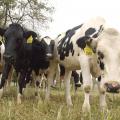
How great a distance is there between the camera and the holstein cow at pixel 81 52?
9.75m

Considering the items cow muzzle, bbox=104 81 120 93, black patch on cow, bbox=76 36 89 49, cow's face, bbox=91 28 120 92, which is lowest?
cow muzzle, bbox=104 81 120 93

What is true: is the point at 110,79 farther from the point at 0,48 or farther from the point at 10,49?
the point at 0,48

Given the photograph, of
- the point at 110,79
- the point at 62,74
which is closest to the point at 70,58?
the point at 62,74

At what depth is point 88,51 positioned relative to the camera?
9.70m

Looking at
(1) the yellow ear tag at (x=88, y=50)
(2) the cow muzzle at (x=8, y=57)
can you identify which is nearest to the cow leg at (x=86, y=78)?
(1) the yellow ear tag at (x=88, y=50)

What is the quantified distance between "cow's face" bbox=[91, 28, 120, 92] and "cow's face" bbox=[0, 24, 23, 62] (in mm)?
3091

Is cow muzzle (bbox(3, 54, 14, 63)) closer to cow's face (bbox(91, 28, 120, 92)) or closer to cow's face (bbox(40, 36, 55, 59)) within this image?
cow's face (bbox(40, 36, 55, 59))

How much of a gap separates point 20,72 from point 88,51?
333 centimetres

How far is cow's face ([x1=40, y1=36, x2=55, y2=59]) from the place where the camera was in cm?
1298

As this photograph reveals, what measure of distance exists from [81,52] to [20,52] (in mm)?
2672

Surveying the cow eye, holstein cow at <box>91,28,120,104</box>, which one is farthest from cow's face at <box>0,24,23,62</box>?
the cow eye

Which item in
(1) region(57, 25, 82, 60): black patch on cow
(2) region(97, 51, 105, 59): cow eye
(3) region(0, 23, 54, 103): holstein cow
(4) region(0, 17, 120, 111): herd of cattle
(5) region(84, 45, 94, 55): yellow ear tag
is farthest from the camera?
(3) region(0, 23, 54, 103): holstein cow

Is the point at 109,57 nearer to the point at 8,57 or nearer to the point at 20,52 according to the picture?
the point at 8,57

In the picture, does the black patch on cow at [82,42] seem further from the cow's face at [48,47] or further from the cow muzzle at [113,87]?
the cow's face at [48,47]
